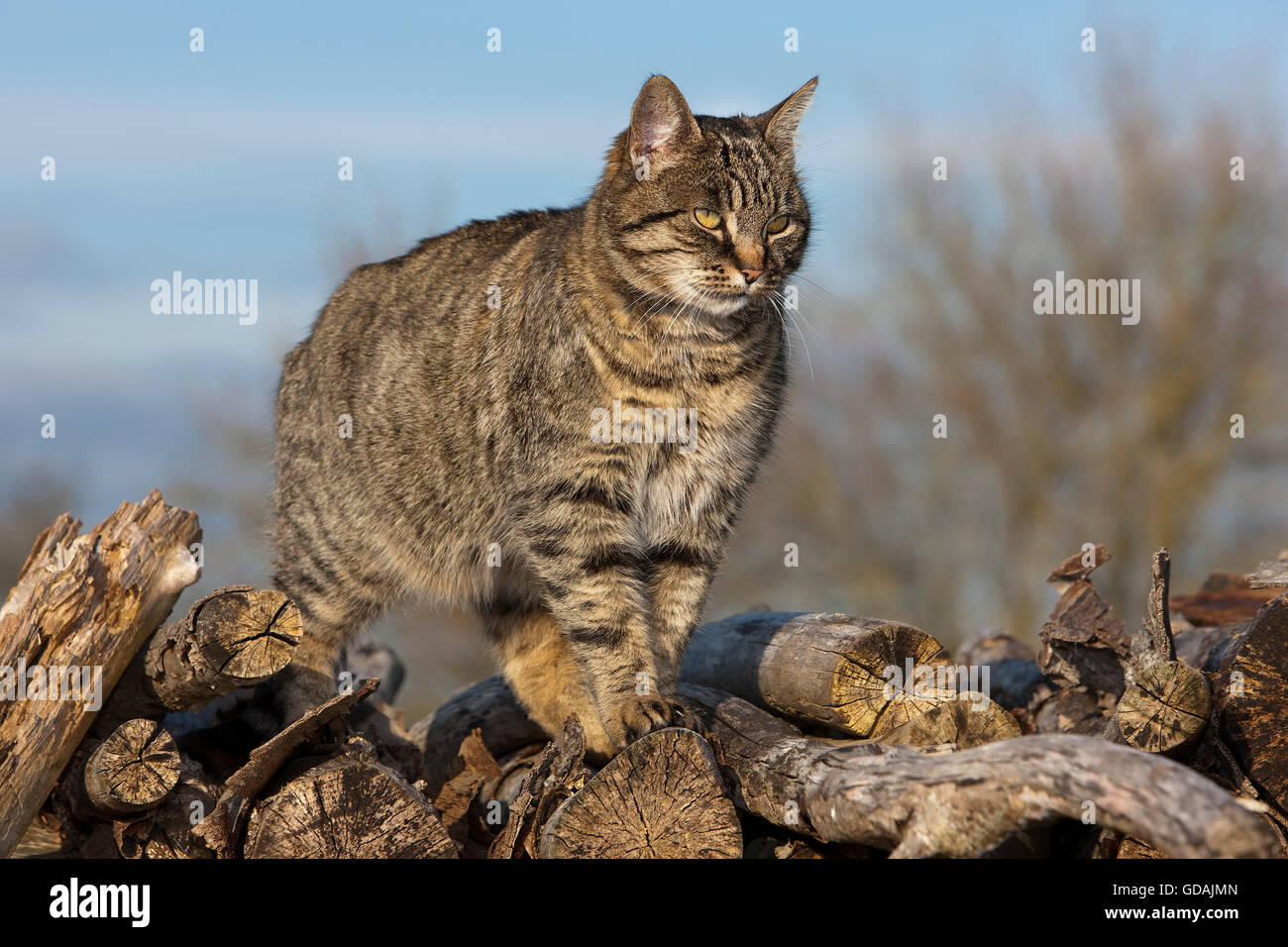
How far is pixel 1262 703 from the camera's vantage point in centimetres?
401

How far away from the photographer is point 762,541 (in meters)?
16.3

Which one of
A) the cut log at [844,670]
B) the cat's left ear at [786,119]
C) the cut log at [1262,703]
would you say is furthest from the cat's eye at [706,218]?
the cut log at [1262,703]

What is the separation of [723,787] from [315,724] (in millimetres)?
1502

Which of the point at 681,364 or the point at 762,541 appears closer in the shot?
the point at 681,364

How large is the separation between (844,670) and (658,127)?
228cm

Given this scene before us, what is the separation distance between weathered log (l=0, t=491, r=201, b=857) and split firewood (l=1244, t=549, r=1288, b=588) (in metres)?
4.28

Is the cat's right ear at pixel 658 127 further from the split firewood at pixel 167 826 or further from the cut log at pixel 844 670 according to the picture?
the split firewood at pixel 167 826

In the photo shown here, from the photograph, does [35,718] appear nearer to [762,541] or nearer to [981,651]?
[981,651]

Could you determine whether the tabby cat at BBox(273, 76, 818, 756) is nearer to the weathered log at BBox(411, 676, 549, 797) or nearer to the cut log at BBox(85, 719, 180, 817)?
the weathered log at BBox(411, 676, 549, 797)

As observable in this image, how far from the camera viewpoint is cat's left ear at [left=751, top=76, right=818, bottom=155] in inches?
188

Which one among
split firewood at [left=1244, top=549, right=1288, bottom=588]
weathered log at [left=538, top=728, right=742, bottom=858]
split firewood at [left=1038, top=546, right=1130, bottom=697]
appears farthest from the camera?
split firewood at [left=1038, top=546, right=1130, bottom=697]

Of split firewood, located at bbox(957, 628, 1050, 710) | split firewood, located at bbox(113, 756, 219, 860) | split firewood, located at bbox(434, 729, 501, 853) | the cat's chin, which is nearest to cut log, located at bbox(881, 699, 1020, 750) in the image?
split firewood, located at bbox(957, 628, 1050, 710)
